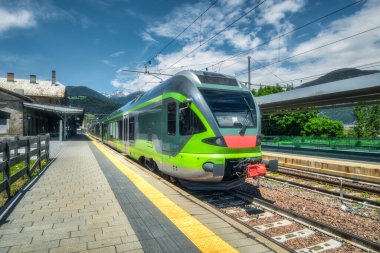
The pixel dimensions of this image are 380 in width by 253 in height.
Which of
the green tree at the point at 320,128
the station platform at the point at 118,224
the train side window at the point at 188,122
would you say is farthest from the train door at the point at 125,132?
the green tree at the point at 320,128

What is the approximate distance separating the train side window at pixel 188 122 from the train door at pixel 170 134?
26cm

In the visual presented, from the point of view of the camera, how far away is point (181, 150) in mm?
7457

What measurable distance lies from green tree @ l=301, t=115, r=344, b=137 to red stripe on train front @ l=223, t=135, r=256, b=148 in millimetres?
44714

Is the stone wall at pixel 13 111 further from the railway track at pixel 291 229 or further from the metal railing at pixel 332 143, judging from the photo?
the railway track at pixel 291 229

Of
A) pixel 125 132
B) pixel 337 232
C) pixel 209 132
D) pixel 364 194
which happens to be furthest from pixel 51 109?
pixel 337 232

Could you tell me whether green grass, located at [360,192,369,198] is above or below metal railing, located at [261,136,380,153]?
below

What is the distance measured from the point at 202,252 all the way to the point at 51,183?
6.09 meters

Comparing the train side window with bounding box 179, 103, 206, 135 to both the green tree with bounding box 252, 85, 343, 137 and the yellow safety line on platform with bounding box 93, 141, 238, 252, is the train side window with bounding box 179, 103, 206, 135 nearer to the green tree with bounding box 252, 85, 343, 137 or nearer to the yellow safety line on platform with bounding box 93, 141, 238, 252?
the yellow safety line on platform with bounding box 93, 141, 238, 252

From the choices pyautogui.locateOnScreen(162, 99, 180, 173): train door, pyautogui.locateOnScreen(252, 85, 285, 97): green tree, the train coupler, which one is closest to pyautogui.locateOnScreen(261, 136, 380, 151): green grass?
the train coupler

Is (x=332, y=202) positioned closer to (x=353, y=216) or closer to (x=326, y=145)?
(x=353, y=216)

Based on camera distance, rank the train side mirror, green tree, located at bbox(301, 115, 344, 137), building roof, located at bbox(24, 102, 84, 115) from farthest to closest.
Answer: green tree, located at bbox(301, 115, 344, 137) → building roof, located at bbox(24, 102, 84, 115) → the train side mirror

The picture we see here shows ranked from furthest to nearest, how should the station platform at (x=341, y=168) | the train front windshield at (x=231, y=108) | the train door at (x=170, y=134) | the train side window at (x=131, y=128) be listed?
the train side window at (x=131, y=128)
the station platform at (x=341, y=168)
the train door at (x=170, y=134)
the train front windshield at (x=231, y=108)

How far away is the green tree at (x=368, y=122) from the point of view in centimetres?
5284

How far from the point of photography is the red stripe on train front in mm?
6695
